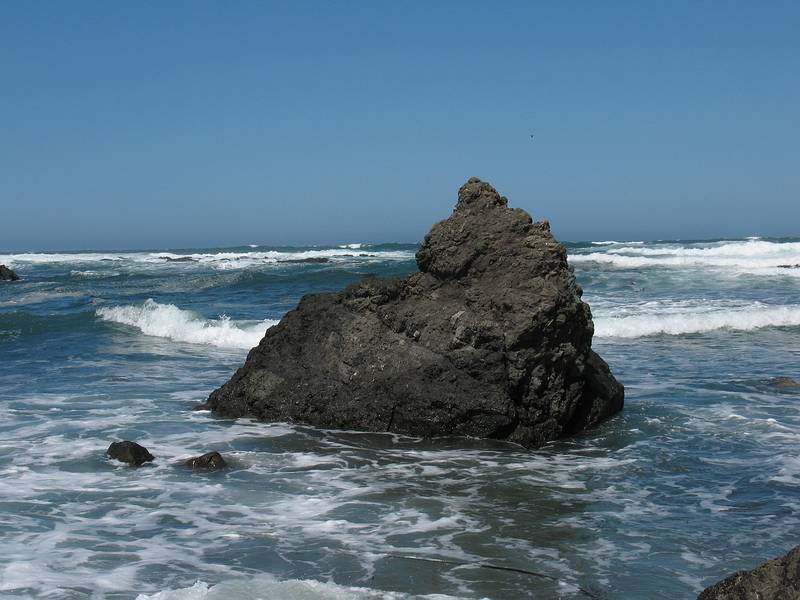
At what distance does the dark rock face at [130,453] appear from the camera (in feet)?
21.1

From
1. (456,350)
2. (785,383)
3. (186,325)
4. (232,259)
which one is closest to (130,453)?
(456,350)

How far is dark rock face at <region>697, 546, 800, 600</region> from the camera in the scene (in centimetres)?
290

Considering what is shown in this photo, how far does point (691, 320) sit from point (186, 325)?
9.28 metres

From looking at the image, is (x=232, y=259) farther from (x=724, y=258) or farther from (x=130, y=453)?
(x=130, y=453)

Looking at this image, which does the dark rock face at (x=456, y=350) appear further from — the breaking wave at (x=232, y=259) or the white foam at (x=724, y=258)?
the breaking wave at (x=232, y=259)

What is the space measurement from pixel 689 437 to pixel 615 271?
975 inches

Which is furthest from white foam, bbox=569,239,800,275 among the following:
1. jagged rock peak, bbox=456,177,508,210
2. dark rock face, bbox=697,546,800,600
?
dark rock face, bbox=697,546,800,600

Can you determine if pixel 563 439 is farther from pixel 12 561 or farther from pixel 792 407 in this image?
pixel 12 561

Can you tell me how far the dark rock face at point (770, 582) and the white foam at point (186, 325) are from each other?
37.0ft

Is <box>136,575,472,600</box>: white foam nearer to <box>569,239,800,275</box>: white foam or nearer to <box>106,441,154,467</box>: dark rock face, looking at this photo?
<box>106,441,154,467</box>: dark rock face

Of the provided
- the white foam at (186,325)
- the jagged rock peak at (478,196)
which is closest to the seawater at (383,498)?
the jagged rock peak at (478,196)

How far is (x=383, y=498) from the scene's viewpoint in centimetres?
567

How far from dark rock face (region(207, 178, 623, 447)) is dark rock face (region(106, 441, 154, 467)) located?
1572 millimetres

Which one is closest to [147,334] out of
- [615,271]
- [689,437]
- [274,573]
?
[689,437]
